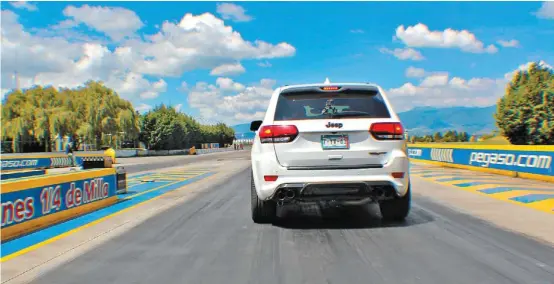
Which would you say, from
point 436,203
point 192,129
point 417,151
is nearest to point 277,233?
point 436,203

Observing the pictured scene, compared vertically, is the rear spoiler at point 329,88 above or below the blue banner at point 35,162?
above

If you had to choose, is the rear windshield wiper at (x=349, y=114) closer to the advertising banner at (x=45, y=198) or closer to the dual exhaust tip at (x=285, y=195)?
the dual exhaust tip at (x=285, y=195)

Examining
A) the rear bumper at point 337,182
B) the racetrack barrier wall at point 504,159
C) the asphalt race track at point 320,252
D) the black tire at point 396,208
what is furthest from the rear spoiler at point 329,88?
the racetrack barrier wall at point 504,159

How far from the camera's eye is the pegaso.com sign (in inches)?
534

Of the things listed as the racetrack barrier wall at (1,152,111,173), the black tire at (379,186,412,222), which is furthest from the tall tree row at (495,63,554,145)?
the black tire at (379,186,412,222)

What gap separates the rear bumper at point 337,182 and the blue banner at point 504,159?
9.49m

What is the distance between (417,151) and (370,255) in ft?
80.0

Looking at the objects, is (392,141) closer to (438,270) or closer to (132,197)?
(438,270)

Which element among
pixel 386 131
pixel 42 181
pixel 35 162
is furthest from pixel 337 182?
pixel 35 162

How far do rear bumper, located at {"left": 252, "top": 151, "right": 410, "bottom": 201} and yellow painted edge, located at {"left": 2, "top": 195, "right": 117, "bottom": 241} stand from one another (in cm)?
351

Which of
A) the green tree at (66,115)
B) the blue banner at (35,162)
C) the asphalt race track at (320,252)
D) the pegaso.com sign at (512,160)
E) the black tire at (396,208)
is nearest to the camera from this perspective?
the asphalt race track at (320,252)

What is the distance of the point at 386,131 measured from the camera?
5922 millimetres

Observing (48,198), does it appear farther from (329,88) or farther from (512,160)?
(512,160)

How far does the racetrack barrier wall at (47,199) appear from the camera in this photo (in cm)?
634
